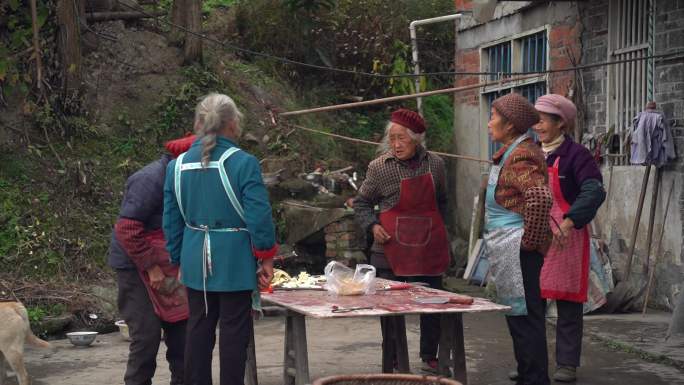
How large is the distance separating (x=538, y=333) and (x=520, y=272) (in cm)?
39

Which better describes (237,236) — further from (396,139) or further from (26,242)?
(26,242)

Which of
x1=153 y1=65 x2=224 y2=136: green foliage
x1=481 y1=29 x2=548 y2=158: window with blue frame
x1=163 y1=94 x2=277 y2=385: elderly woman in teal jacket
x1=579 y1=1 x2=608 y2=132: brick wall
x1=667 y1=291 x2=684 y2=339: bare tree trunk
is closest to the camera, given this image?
x1=163 y1=94 x2=277 y2=385: elderly woman in teal jacket

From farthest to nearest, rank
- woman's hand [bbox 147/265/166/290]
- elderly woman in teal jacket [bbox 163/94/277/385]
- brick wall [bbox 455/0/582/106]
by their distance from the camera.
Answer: brick wall [bbox 455/0/582/106] → woman's hand [bbox 147/265/166/290] → elderly woman in teal jacket [bbox 163/94/277/385]

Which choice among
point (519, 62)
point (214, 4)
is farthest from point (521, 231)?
point (214, 4)

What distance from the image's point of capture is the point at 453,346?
6.32 metres

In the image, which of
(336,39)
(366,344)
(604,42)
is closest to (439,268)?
(366,344)

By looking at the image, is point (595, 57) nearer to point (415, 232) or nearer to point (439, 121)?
point (415, 232)

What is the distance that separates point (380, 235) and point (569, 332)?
4.68ft

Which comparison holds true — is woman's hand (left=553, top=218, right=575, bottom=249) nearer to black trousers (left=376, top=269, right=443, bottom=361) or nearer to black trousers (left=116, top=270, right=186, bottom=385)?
black trousers (left=376, top=269, right=443, bottom=361)

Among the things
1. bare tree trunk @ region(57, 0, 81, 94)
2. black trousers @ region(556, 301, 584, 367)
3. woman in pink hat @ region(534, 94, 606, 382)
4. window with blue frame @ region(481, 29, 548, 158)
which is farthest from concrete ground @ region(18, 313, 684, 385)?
bare tree trunk @ region(57, 0, 81, 94)

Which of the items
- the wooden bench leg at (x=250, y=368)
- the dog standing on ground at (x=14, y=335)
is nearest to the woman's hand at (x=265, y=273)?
the wooden bench leg at (x=250, y=368)

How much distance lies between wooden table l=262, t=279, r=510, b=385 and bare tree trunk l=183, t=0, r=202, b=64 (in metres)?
8.44

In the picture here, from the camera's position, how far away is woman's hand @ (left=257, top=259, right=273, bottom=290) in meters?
5.68

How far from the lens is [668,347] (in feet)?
27.6
